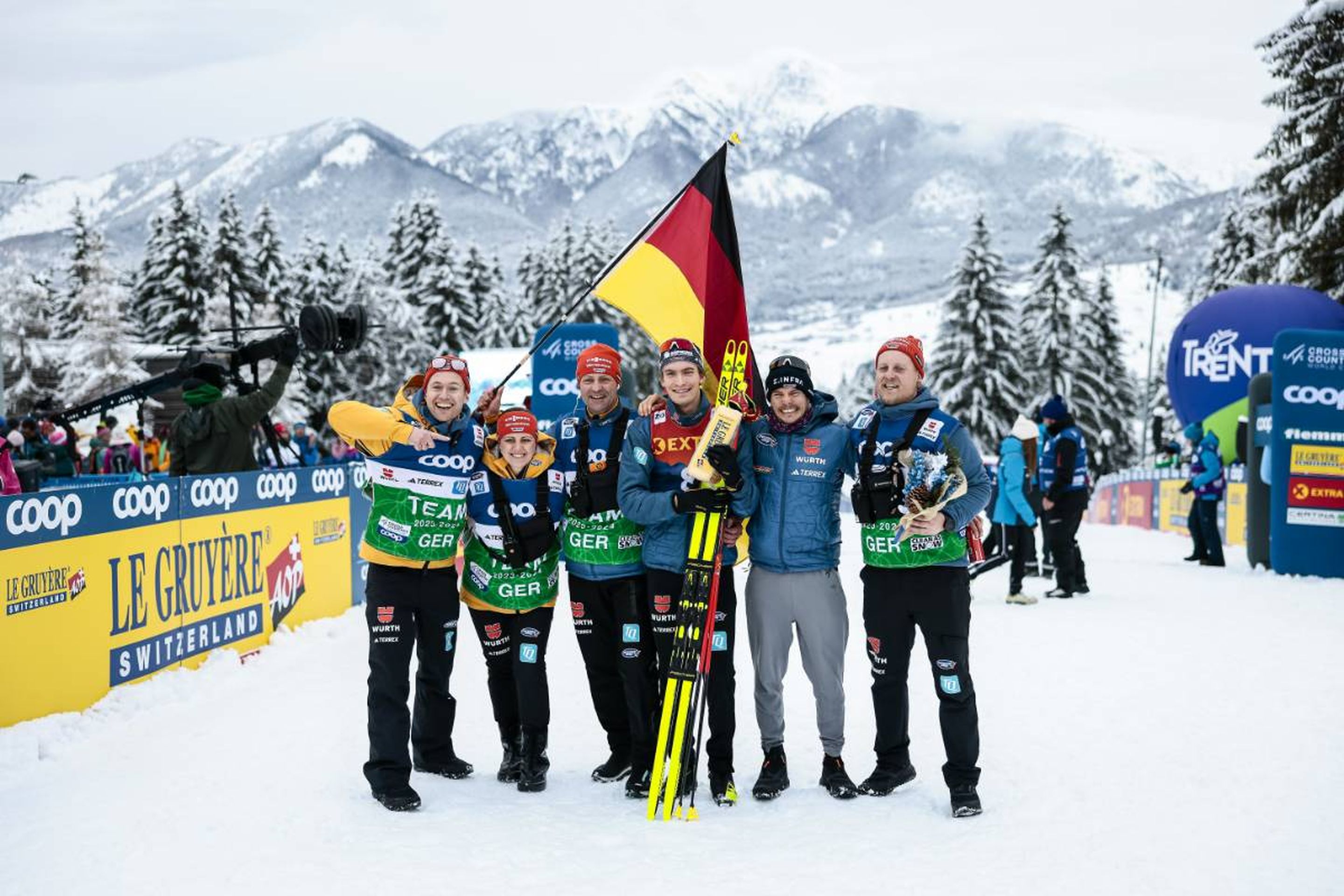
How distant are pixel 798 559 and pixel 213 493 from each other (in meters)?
5.10

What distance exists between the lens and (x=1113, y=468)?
54594mm

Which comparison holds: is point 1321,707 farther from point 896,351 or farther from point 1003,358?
point 1003,358

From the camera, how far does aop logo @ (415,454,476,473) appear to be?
5.36 m

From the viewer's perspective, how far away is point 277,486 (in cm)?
948

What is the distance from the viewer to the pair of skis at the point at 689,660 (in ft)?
16.5

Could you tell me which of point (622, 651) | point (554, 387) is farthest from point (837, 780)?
point (554, 387)

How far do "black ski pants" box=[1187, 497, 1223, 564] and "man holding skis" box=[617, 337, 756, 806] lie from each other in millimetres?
11744

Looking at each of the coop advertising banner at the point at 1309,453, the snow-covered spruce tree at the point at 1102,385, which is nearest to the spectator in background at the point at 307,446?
the coop advertising banner at the point at 1309,453

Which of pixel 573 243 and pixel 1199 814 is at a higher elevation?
pixel 573 243

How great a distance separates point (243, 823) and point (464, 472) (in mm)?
1818

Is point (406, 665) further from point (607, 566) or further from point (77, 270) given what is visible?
point (77, 270)

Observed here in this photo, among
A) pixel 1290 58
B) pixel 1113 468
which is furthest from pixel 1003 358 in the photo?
pixel 1290 58

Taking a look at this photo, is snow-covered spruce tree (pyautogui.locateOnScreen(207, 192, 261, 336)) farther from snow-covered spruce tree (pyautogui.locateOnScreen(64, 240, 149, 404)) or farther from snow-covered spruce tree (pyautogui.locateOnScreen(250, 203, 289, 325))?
snow-covered spruce tree (pyautogui.locateOnScreen(64, 240, 149, 404))

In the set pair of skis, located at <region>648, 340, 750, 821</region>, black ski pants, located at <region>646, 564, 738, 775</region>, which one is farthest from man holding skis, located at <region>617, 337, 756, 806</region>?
pair of skis, located at <region>648, 340, 750, 821</region>
